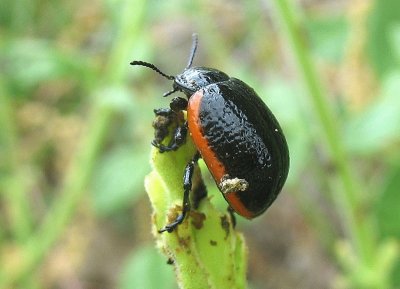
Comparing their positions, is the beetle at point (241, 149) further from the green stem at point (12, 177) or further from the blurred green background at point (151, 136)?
the green stem at point (12, 177)

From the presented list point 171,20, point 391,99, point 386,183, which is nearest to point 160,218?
point 391,99

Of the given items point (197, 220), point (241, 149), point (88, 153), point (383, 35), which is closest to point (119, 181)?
point (88, 153)

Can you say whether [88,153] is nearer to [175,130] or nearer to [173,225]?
[175,130]

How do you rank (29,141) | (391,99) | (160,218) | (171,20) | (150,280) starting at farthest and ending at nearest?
(171,20) → (29,141) → (150,280) → (391,99) → (160,218)

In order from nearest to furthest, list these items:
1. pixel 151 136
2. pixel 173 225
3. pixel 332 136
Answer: pixel 173 225
pixel 332 136
pixel 151 136

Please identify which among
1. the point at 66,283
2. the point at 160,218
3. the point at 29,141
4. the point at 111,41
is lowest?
the point at 160,218

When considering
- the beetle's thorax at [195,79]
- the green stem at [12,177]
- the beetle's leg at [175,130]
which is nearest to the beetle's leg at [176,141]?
the beetle's leg at [175,130]

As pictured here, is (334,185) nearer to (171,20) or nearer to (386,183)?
(386,183)

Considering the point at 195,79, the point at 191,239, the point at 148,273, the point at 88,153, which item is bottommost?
the point at 191,239
